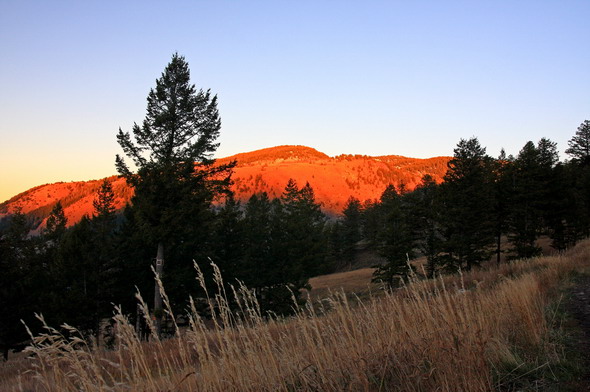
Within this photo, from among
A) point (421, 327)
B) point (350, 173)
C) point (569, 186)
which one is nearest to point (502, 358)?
point (421, 327)

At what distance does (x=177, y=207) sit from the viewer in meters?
17.4

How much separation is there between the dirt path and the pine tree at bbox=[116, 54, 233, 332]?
1508 cm

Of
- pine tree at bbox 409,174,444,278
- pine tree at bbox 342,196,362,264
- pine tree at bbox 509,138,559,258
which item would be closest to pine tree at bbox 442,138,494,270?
pine tree at bbox 409,174,444,278

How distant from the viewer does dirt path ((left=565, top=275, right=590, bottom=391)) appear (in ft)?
9.00

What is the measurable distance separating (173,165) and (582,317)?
16497mm

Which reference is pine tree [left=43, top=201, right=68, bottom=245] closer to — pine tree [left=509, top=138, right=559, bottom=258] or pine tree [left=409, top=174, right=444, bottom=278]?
pine tree [left=409, top=174, right=444, bottom=278]

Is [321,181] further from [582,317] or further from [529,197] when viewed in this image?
[582,317]

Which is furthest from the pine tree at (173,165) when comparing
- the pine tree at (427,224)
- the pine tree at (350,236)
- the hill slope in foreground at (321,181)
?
the hill slope in foreground at (321,181)

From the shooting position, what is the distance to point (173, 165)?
56.3 ft

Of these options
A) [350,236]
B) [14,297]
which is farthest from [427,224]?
[350,236]

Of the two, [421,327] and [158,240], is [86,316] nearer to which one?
[158,240]

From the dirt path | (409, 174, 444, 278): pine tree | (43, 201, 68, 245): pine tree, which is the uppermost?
(43, 201, 68, 245): pine tree

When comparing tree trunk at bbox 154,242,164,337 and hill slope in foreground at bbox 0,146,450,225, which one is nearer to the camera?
tree trunk at bbox 154,242,164,337

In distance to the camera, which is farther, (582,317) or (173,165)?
(173,165)
